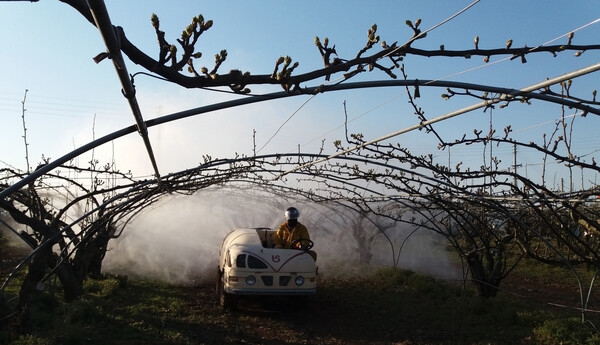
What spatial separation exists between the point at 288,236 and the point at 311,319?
1707 mm

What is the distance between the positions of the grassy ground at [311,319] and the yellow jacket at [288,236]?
1.31 m

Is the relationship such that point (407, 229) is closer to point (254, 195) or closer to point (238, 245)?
point (254, 195)

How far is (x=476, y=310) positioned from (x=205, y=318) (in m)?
5.21

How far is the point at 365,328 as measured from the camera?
372 inches

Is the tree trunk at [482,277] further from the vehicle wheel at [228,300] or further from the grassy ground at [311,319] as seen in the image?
the vehicle wheel at [228,300]

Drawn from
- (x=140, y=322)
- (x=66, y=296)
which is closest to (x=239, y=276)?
(x=140, y=322)

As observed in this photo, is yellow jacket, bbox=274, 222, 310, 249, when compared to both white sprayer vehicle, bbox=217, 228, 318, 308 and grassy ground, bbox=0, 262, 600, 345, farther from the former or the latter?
grassy ground, bbox=0, 262, 600, 345

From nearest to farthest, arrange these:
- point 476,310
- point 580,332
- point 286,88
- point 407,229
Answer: point 286,88 < point 580,332 < point 476,310 < point 407,229

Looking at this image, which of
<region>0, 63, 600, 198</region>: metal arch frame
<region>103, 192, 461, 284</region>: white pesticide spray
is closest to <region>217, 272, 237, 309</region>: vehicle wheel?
<region>103, 192, 461, 284</region>: white pesticide spray

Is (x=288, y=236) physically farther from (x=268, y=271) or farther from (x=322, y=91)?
(x=322, y=91)

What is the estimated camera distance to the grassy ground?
8.15 m

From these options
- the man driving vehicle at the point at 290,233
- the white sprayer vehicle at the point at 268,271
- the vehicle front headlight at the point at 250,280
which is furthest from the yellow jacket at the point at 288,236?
the vehicle front headlight at the point at 250,280

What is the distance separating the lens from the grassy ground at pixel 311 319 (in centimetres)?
815

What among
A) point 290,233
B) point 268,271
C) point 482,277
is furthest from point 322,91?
point 482,277
